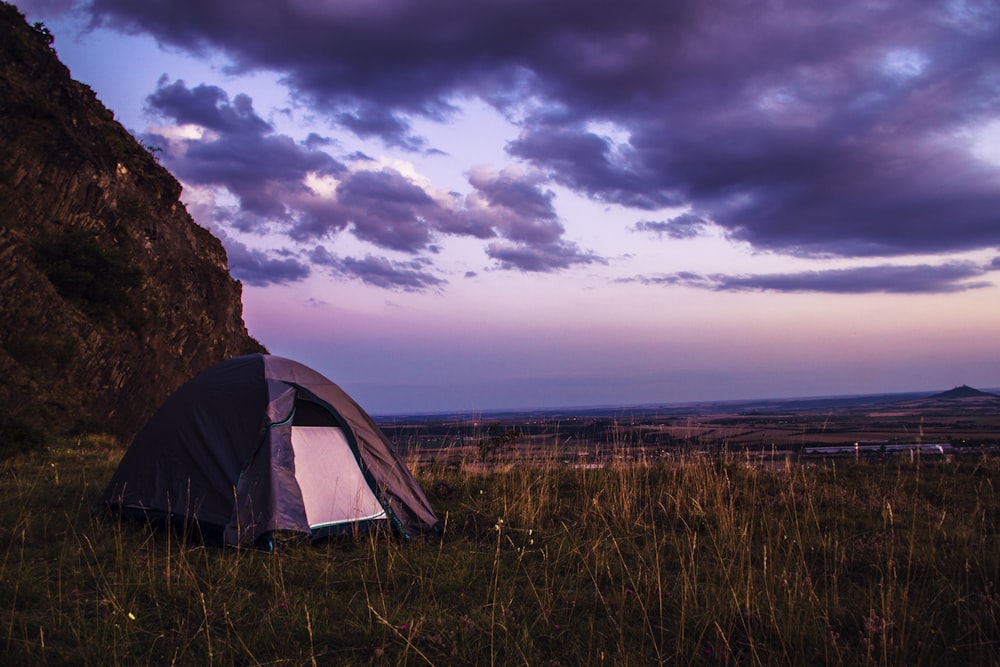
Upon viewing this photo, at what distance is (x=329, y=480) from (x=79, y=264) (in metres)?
15.0

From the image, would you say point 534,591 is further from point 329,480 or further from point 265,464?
point 265,464

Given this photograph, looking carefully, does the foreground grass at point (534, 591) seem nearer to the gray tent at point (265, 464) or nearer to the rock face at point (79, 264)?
the gray tent at point (265, 464)

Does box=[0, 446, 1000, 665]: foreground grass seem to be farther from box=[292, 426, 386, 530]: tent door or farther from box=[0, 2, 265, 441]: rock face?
box=[0, 2, 265, 441]: rock face

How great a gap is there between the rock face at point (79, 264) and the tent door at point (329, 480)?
868 centimetres

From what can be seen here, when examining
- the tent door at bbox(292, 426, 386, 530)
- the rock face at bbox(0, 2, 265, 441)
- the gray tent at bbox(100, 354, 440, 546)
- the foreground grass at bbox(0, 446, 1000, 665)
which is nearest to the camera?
the foreground grass at bbox(0, 446, 1000, 665)

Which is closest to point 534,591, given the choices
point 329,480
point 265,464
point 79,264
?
point 329,480

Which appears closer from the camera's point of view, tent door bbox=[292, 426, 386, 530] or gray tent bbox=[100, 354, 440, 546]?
gray tent bbox=[100, 354, 440, 546]

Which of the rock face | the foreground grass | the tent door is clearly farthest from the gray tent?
the rock face

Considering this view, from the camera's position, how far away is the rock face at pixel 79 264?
51.4 ft

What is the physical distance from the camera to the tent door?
22.0 ft

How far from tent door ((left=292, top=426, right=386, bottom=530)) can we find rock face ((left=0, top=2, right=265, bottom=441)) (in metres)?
8.68

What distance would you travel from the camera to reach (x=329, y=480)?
6.94m

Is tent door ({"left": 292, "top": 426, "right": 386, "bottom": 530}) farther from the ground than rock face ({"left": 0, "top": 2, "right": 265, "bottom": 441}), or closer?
closer

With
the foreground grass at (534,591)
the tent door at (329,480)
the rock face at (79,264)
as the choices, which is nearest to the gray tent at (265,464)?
the tent door at (329,480)
